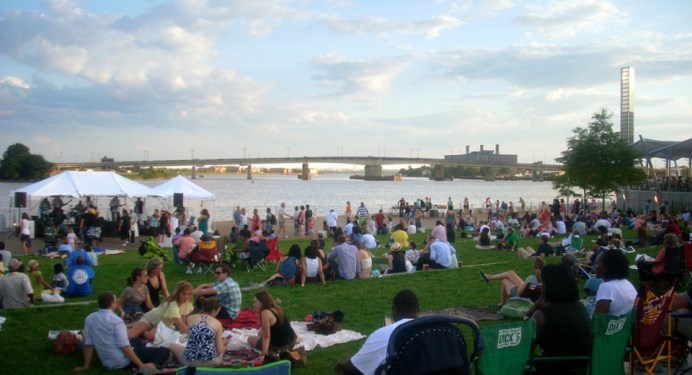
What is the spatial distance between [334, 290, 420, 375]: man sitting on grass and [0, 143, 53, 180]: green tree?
9662cm

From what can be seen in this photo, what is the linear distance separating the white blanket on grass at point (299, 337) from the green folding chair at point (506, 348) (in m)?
3.60

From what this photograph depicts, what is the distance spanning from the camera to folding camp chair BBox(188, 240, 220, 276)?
47.2 ft

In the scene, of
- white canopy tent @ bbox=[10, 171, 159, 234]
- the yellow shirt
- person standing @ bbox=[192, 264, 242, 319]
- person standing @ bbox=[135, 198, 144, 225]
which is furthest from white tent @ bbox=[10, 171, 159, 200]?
person standing @ bbox=[192, 264, 242, 319]

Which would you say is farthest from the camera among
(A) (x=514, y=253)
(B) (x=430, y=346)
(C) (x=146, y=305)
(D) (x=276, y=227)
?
(D) (x=276, y=227)

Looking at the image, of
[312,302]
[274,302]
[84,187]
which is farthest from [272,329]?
[84,187]

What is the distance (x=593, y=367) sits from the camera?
519 cm

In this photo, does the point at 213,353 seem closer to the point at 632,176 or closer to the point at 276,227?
the point at 276,227

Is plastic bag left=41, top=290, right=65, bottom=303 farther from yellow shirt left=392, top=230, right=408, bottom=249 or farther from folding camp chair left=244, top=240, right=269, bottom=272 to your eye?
yellow shirt left=392, top=230, right=408, bottom=249

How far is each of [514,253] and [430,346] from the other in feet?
52.1

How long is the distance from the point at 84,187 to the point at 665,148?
31317mm

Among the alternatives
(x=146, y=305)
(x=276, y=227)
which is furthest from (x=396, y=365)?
(x=276, y=227)

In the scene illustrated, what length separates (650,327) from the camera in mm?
5750

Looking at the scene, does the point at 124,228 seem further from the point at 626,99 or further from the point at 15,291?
the point at 626,99

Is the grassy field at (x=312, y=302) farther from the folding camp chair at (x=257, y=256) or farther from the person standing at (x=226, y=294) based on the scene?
the person standing at (x=226, y=294)
